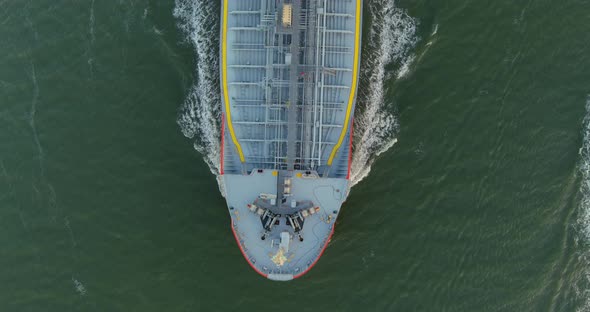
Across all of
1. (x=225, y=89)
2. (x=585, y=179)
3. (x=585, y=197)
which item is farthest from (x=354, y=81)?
(x=585, y=197)

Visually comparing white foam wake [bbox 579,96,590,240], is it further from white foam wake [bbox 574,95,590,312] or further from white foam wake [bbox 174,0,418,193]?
white foam wake [bbox 174,0,418,193]

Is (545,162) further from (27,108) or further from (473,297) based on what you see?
(27,108)

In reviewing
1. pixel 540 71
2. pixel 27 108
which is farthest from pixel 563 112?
pixel 27 108

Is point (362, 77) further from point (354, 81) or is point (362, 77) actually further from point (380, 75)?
point (354, 81)

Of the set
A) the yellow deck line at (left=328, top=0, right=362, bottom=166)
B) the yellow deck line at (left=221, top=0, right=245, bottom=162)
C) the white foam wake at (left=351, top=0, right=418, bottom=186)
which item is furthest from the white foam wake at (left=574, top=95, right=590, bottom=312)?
the yellow deck line at (left=221, top=0, right=245, bottom=162)

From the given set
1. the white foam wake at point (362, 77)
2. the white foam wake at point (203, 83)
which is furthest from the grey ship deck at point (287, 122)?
the white foam wake at point (203, 83)

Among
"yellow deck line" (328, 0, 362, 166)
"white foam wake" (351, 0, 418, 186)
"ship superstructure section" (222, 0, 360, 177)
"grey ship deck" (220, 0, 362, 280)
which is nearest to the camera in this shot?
"grey ship deck" (220, 0, 362, 280)

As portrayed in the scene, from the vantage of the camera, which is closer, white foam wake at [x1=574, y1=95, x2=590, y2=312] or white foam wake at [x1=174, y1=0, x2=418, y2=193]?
white foam wake at [x1=574, y1=95, x2=590, y2=312]

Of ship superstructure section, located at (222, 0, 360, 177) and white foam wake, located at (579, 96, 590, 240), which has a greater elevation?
ship superstructure section, located at (222, 0, 360, 177)
